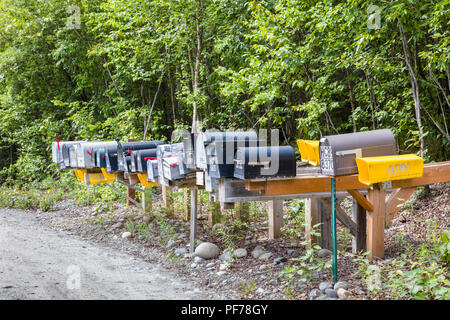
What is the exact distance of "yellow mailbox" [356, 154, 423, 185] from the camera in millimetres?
3348

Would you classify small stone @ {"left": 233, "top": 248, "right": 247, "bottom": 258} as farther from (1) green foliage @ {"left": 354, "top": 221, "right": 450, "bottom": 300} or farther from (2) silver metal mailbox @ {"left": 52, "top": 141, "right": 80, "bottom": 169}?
(2) silver metal mailbox @ {"left": 52, "top": 141, "right": 80, "bottom": 169}

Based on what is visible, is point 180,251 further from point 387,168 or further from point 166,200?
point 387,168

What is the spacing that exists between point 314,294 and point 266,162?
3.63 feet

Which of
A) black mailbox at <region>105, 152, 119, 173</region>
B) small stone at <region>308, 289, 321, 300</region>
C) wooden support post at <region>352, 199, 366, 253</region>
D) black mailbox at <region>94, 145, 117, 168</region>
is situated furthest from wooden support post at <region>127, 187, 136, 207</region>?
small stone at <region>308, 289, 321, 300</region>

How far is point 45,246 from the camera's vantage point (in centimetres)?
595

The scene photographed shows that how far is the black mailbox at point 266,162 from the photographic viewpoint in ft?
11.6

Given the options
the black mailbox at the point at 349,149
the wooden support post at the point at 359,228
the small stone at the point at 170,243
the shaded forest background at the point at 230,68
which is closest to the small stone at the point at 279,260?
the wooden support post at the point at 359,228

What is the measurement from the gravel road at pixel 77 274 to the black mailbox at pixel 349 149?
1562mm

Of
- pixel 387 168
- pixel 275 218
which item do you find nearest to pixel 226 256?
pixel 275 218

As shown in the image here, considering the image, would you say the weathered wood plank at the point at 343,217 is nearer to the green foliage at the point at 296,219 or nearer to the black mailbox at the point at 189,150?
the green foliage at the point at 296,219

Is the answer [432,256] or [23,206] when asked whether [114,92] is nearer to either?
[23,206]

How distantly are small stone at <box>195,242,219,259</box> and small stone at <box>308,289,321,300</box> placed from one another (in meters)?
1.70

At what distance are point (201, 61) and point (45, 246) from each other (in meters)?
5.19
